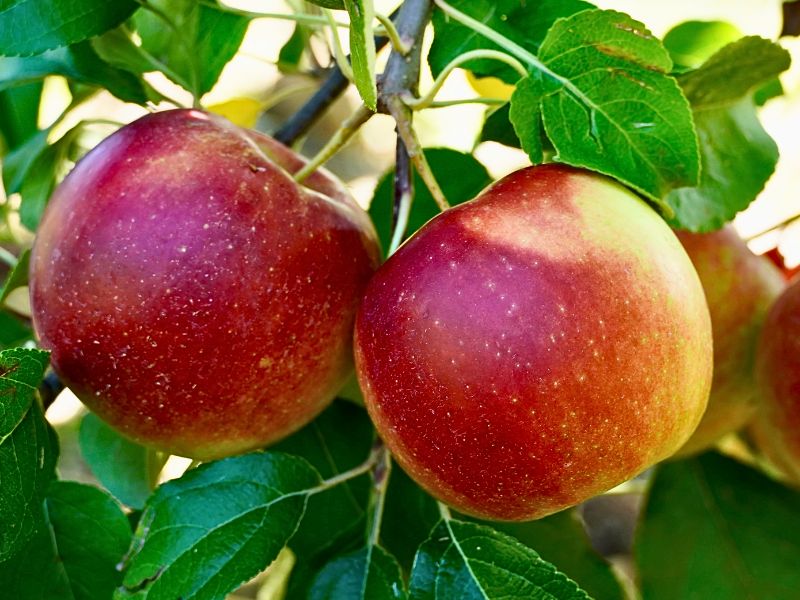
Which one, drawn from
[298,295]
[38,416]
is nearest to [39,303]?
[38,416]

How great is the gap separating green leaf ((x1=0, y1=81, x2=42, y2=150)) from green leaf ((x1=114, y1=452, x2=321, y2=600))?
532 millimetres

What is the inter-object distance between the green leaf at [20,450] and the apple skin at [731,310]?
56 cm

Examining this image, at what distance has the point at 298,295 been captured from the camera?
607mm

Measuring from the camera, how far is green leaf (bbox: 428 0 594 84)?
2.23ft

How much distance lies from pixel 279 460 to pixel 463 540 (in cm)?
15

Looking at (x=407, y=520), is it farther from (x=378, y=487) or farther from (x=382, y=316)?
(x=382, y=316)

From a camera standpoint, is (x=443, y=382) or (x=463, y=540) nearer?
(x=443, y=382)

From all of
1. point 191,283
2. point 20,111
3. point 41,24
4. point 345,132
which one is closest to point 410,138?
point 345,132

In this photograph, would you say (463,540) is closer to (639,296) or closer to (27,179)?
(639,296)

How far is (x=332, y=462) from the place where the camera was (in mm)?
829

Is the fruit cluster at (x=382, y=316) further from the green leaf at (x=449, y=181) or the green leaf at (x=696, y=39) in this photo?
the green leaf at (x=696, y=39)

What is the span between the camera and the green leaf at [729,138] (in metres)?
0.70

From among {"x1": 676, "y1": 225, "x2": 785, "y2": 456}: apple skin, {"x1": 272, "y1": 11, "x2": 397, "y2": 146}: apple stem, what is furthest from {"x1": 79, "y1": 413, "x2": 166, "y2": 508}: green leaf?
{"x1": 676, "y1": 225, "x2": 785, "y2": 456}: apple skin

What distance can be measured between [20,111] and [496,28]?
568 mm
